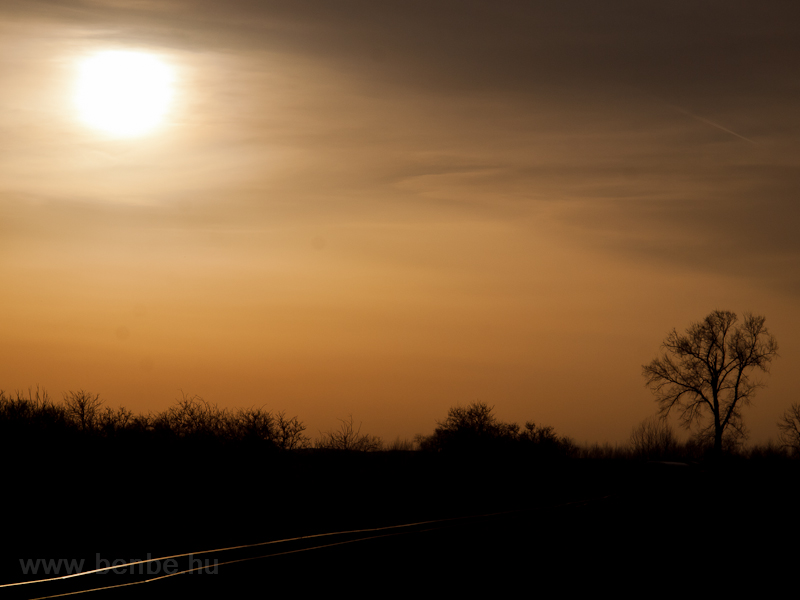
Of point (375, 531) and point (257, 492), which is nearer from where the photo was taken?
point (375, 531)

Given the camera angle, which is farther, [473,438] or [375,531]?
[473,438]

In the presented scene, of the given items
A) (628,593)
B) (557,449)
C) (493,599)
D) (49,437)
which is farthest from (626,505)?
(557,449)

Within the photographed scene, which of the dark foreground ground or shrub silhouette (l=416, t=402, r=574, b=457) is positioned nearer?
the dark foreground ground

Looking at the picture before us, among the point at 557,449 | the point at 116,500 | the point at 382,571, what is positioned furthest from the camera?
the point at 557,449

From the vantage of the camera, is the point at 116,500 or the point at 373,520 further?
the point at 116,500

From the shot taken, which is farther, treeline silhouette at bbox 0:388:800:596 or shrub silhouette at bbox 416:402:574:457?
shrub silhouette at bbox 416:402:574:457

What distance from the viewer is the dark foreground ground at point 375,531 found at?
11867 millimetres

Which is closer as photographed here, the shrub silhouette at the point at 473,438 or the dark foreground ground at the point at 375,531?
the dark foreground ground at the point at 375,531

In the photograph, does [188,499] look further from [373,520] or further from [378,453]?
[378,453]

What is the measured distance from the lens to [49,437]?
2898 cm

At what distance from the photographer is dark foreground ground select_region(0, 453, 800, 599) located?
11867mm

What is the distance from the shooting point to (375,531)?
17.9 metres

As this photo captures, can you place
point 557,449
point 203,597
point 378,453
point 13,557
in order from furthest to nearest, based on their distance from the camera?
point 557,449 → point 378,453 → point 13,557 → point 203,597

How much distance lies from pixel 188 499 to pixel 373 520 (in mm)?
6355
